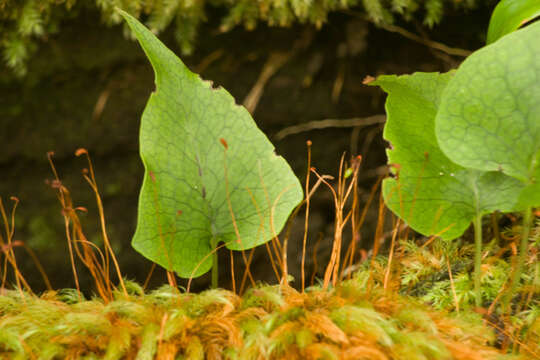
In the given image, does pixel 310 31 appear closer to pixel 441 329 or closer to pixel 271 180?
pixel 271 180

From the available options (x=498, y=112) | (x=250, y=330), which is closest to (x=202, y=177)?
(x=250, y=330)

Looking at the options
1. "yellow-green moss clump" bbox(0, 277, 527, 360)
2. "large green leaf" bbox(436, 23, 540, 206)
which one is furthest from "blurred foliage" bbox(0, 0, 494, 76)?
"yellow-green moss clump" bbox(0, 277, 527, 360)

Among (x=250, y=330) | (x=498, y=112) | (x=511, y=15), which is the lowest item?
(x=250, y=330)

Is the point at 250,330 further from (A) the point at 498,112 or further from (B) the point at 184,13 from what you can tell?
(B) the point at 184,13

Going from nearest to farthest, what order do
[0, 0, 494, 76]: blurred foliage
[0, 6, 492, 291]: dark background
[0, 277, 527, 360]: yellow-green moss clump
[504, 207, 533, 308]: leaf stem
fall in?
[0, 277, 527, 360]: yellow-green moss clump, [504, 207, 533, 308]: leaf stem, [0, 0, 494, 76]: blurred foliage, [0, 6, 492, 291]: dark background

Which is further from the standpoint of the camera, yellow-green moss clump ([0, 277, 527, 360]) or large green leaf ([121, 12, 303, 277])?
large green leaf ([121, 12, 303, 277])

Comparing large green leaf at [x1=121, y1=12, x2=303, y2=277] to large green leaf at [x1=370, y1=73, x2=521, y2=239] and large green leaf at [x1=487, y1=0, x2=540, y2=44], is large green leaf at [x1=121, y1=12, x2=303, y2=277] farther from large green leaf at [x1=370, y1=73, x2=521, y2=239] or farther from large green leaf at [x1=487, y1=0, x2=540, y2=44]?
large green leaf at [x1=487, y1=0, x2=540, y2=44]

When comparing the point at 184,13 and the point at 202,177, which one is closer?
the point at 202,177

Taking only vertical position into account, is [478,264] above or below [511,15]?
below

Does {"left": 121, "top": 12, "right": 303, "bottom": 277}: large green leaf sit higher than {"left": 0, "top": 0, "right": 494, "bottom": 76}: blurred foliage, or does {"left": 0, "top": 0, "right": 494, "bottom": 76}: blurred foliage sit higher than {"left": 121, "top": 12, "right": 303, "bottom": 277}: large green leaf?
{"left": 0, "top": 0, "right": 494, "bottom": 76}: blurred foliage
